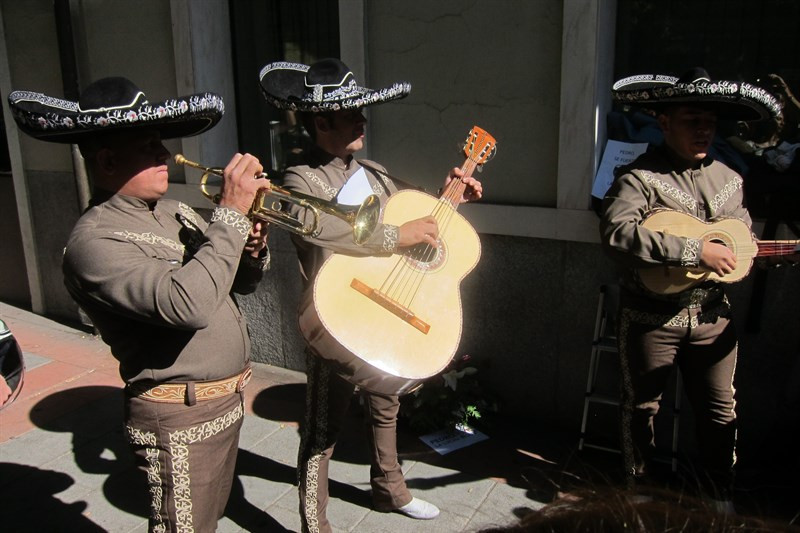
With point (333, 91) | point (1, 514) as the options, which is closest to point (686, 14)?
point (333, 91)

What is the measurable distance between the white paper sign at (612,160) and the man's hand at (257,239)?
217 centimetres

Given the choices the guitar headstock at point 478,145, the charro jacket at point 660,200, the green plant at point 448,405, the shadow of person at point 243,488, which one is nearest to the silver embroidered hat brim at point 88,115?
the guitar headstock at point 478,145

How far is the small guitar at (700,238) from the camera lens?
3.03 metres

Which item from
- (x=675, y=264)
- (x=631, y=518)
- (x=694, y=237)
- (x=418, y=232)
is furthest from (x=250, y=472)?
(x=631, y=518)

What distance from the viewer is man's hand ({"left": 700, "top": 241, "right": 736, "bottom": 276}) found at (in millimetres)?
2914

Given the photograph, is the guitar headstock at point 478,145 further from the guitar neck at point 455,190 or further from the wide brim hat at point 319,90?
the wide brim hat at point 319,90

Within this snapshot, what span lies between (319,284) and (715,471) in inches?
87.3

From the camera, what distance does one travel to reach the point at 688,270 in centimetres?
301

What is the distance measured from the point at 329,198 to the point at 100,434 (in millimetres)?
2685

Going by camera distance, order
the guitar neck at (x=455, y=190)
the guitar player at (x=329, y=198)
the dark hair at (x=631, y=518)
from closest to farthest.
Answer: the dark hair at (x=631, y=518) → the guitar player at (x=329, y=198) → the guitar neck at (x=455, y=190)

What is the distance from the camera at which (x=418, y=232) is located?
2885 mm

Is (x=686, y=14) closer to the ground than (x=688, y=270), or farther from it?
farther from it

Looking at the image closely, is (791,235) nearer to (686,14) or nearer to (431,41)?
(686,14)

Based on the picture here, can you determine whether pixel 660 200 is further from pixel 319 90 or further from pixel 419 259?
pixel 319 90
